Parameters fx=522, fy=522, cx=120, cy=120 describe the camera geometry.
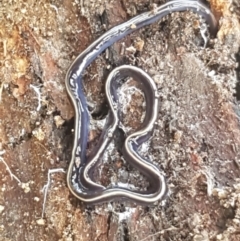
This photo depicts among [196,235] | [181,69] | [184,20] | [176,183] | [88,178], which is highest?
[184,20]

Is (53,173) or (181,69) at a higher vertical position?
(181,69)

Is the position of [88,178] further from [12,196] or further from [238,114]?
[238,114]

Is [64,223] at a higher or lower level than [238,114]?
lower

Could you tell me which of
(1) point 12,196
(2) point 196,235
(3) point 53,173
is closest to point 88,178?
(3) point 53,173

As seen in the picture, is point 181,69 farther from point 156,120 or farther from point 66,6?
point 66,6

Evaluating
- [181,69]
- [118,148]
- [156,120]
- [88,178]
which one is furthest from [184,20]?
[88,178]

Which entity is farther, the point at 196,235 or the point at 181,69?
the point at 181,69
